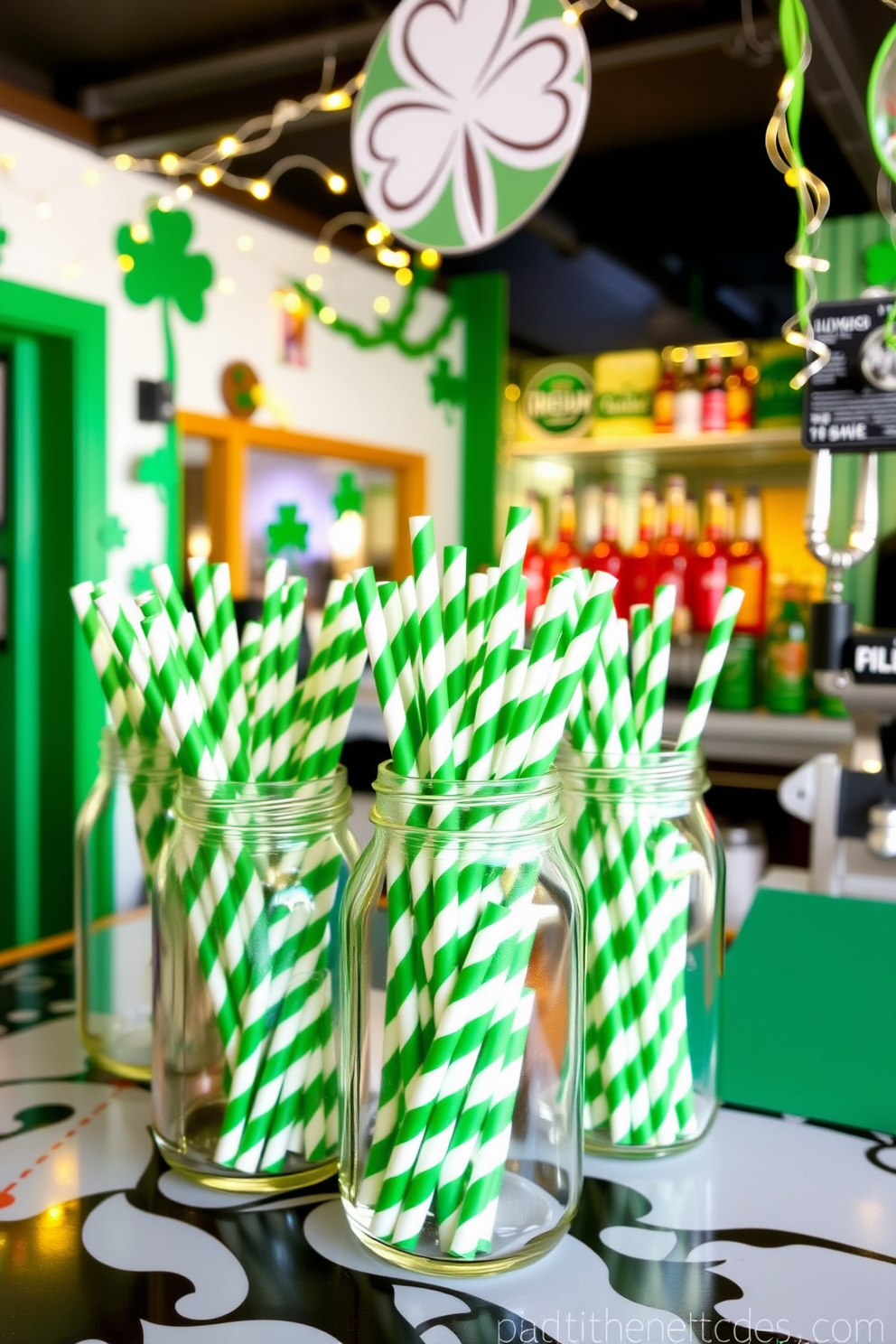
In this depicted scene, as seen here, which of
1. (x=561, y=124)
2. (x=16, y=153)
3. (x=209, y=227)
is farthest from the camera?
(x=209, y=227)

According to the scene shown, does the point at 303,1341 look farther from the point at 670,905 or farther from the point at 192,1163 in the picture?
the point at 670,905

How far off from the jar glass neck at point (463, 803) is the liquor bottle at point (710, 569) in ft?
7.83

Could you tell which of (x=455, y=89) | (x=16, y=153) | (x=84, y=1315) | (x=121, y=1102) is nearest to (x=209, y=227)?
(x=16, y=153)

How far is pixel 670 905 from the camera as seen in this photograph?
669 millimetres

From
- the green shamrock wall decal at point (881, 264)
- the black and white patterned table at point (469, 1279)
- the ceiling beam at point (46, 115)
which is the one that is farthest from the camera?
the green shamrock wall decal at point (881, 264)

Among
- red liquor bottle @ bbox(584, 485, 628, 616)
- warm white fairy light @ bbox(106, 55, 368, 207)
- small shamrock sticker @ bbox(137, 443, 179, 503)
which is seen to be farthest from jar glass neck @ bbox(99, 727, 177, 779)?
red liquor bottle @ bbox(584, 485, 628, 616)

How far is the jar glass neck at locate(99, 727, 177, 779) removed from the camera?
30.0 inches

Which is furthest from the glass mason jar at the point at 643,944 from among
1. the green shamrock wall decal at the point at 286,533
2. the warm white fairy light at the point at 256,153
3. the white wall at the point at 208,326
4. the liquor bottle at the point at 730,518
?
the liquor bottle at the point at 730,518

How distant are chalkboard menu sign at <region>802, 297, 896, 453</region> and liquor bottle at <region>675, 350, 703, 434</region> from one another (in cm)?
233

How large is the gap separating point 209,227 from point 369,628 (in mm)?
2684

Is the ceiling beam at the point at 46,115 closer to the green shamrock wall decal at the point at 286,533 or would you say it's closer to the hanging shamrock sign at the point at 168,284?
the hanging shamrock sign at the point at 168,284

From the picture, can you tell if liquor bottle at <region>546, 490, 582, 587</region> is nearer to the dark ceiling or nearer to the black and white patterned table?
the dark ceiling

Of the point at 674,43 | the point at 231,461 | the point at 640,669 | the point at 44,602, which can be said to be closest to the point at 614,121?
the point at 674,43

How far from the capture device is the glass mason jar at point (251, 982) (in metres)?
0.62
